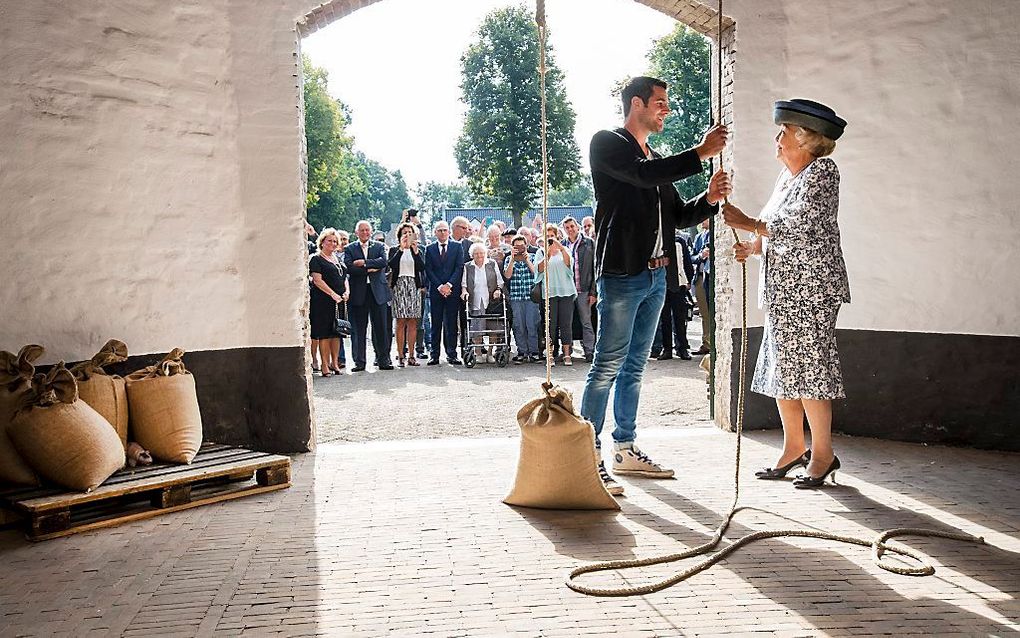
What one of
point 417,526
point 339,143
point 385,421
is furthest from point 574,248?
point 339,143

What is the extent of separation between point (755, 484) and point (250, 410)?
310cm

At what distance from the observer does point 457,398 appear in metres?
8.41

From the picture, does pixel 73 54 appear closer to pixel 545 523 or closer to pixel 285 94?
pixel 285 94

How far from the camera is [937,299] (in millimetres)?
5711

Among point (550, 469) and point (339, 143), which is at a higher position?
point (339, 143)

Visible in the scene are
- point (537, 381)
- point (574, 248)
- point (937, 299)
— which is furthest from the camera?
point (574, 248)

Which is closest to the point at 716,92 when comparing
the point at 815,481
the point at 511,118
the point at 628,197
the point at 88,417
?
the point at 628,197

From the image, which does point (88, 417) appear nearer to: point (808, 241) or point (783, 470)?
point (783, 470)

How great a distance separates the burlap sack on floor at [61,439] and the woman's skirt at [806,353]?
10.8 feet

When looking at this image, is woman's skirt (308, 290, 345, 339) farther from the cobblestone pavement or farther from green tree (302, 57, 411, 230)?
green tree (302, 57, 411, 230)

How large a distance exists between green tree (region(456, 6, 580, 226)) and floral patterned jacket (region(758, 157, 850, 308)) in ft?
104

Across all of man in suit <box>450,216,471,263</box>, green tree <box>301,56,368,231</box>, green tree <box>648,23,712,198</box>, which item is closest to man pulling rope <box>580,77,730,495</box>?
man in suit <box>450,216,471,263</box>

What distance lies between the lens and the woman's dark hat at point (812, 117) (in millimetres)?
4383

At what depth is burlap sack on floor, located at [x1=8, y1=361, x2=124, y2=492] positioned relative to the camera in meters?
4.20
